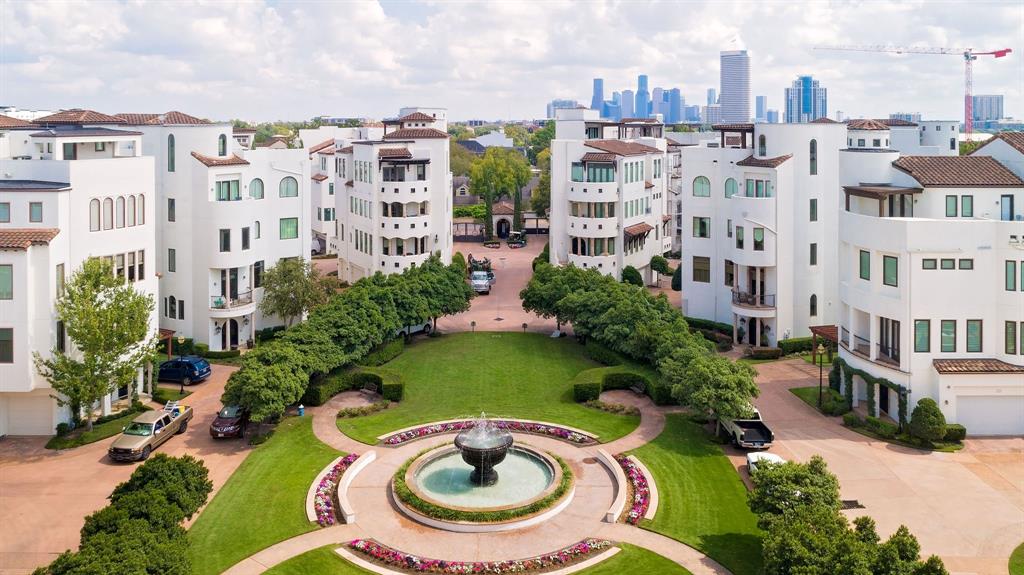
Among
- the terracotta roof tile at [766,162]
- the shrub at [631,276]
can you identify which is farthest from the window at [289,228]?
the terracotta roof tile at [766,162]

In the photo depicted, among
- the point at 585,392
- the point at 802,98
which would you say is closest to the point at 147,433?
the point at 585,392

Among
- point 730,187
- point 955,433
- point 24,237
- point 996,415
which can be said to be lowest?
point 955,433

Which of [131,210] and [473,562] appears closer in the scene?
[473,562]

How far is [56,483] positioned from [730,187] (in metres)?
43.9

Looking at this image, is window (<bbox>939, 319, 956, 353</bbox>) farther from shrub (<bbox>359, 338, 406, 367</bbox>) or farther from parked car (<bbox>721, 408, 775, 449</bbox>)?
shrub (<bbox>359, 338, 406, 367</bbox>)

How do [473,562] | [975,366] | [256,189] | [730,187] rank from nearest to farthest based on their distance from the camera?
[473,562], [975,366], [256,189], [730,187]

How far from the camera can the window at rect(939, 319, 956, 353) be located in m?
40.2

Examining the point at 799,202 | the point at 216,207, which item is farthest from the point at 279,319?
the point at 799,202

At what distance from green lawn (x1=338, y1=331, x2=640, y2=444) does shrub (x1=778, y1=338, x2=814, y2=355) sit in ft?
40.2

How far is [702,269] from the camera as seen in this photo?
2442 inches

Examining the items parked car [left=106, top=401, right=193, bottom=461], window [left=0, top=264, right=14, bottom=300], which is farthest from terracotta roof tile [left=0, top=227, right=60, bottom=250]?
parked car [left=106, top=401, right=193, bottom=461]

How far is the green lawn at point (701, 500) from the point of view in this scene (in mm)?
28906

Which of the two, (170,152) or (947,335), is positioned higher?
(170,152)

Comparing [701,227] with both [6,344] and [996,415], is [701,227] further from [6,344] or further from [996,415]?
[6,344]
